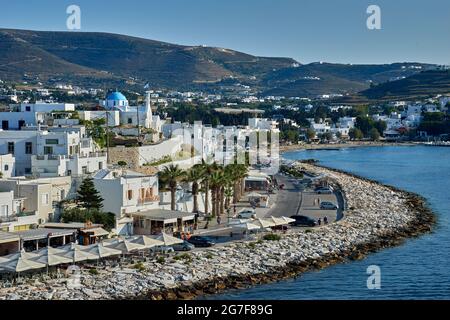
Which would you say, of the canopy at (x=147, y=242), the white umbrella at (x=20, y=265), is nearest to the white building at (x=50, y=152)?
the canopy at (x=147, y=242)

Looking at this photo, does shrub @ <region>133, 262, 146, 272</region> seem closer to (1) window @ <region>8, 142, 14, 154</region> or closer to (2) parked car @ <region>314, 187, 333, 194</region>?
(1) window @ <region>8, 142, 14, 154</region>

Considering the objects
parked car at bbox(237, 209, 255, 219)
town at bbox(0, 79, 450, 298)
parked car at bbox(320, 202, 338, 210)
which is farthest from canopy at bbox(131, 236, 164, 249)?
parked car at bbox(320, 202, 338, 210)

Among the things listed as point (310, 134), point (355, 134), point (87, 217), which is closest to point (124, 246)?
point (87, 217)

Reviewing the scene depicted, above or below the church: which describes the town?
below

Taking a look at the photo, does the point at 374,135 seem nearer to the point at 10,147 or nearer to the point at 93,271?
the point at 10,147

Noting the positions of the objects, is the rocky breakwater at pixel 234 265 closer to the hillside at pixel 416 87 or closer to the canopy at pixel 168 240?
the canopy at pixel 168 240

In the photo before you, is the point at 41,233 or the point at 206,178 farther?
the point at 206,178

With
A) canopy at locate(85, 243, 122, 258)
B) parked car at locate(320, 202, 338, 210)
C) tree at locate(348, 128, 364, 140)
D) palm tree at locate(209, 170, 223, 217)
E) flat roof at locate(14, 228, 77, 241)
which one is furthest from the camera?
tree at locate(348, 128, 364, 140)
